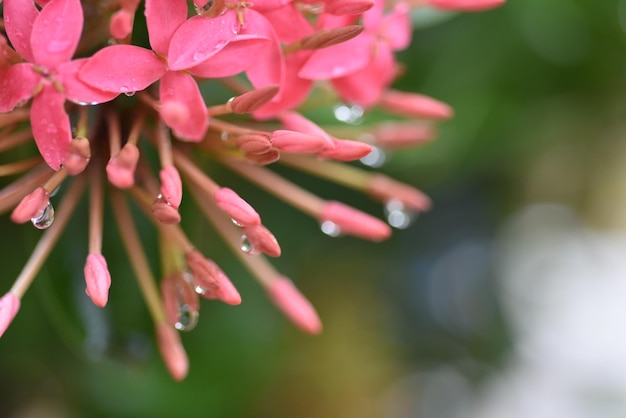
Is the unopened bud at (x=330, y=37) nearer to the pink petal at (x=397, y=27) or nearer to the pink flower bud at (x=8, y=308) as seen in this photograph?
the pink petal at (x=397, y=27)

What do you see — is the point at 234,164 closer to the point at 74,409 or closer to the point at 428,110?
the point at 428,110

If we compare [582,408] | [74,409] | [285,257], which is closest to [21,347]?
[74,409]

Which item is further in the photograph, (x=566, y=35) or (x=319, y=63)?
(x=566, y=35)

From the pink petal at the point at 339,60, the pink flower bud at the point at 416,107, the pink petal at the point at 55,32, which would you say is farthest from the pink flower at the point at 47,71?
the pink flower bud at the point at 416,107

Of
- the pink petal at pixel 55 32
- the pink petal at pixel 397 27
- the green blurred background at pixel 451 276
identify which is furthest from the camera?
the green blurred background at pixel 451 276

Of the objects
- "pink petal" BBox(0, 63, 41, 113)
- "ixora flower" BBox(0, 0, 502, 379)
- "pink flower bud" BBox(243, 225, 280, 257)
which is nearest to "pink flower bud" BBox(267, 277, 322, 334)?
"ixora flower" BBox(0, 0, 502, 379)

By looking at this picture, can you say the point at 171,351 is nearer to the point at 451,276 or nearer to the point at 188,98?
the point at 188,98
